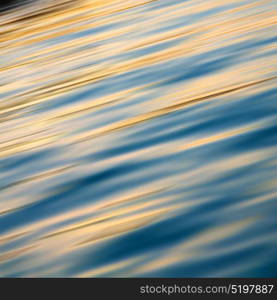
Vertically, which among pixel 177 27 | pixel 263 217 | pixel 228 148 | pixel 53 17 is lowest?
pixel 263 217

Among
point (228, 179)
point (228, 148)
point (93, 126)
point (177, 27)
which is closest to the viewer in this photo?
point (228, 179)

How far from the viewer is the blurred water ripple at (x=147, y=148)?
7.72 feet

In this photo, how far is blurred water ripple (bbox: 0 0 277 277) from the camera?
2352 millimetres

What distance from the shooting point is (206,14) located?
15.3 ft

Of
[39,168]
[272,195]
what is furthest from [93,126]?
[272,195]

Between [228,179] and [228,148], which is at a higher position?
[228,148]

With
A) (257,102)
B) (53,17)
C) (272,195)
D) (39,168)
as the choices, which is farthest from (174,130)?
(53,17)

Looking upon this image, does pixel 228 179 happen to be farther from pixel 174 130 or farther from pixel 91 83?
pixel 91 83

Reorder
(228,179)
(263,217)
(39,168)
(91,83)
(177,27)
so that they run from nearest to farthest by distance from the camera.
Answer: (263,217) → (228,179) → (39,168) → (91,83) → (177,27)

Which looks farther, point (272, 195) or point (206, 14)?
point (206, 14)

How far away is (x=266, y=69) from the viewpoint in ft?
11.6

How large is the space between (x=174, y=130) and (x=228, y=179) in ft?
1.92

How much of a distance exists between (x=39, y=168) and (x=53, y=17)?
120 inches

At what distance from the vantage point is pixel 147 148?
3.05m
